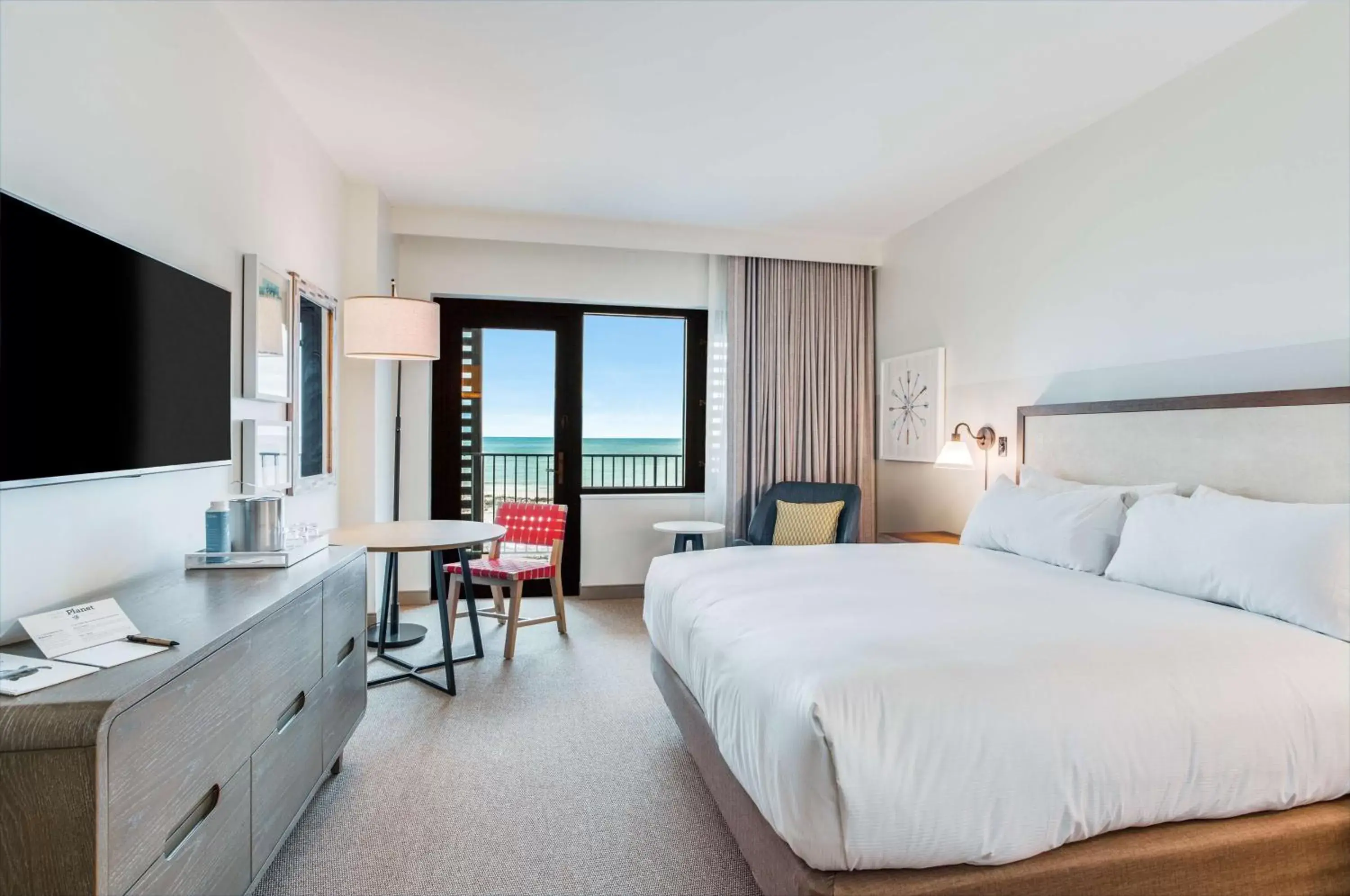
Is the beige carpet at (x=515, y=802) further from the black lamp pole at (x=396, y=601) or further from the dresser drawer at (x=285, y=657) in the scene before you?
the dresser drawer at (x=285, y=657)

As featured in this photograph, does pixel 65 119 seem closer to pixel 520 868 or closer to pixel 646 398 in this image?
pixel 520 868

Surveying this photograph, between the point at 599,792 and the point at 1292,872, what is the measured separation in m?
1.83

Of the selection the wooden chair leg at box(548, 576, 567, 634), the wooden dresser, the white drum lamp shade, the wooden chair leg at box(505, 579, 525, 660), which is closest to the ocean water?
the wooden chair leg at box(548, 576, 567, 634)

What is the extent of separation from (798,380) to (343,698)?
11.9 feet

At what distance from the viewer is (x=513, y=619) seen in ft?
11.9

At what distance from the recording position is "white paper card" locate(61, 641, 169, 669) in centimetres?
123

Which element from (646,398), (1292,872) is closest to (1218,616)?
(1292,872)

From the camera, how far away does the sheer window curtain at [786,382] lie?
490 centimetres

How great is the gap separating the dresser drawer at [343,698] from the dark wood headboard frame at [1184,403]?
3.08 metres

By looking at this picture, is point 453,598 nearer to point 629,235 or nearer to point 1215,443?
point 629,235

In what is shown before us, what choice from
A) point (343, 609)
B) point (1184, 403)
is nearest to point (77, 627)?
Result: point (343, 609)

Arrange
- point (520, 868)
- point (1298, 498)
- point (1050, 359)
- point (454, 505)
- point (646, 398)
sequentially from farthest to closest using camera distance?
point (646, 398) → point (454, 505) → point (1050, 359) → point (1298, 498) → point (520, 868)

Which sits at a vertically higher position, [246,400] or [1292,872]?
[246,400]

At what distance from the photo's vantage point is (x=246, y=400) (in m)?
2.65
